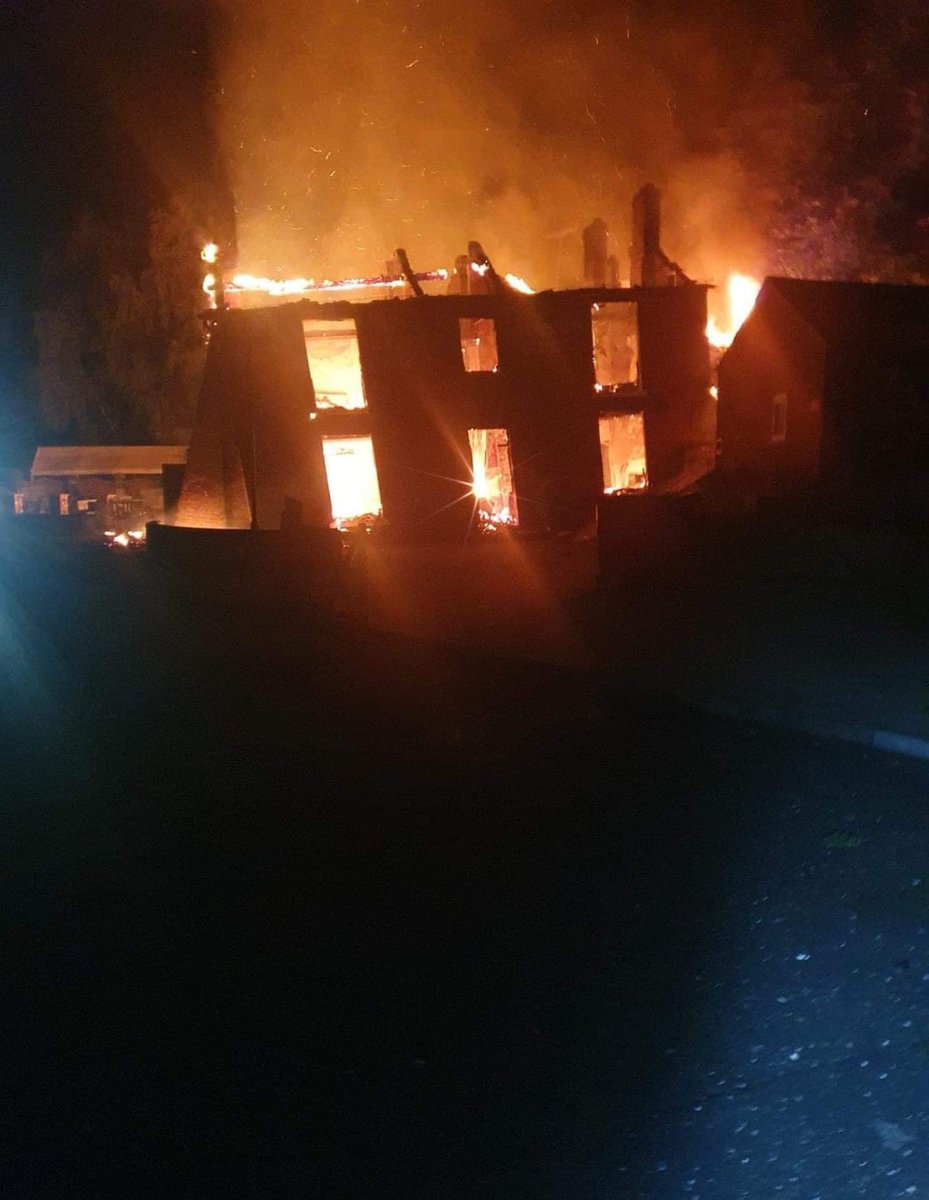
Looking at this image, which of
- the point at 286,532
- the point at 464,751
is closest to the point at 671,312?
the point at 286,532

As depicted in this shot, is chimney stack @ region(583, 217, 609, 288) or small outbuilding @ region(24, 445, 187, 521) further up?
chimney stack @ region(583, 217, 609, 288)

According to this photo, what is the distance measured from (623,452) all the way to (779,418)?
4635mm

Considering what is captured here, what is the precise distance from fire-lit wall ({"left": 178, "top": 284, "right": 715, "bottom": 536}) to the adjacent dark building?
396cm

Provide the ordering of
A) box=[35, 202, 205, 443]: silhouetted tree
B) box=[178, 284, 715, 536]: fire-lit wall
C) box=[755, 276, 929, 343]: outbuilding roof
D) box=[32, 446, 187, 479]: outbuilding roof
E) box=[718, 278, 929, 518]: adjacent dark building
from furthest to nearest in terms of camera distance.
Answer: box=[35, 202, 205, 443]: silhouetted tree < box=[32, 446, 187, 479]: outbuilding roof < box=[178, 284, 715, 536]: fire-lit wall < box=[755, 276, 929, 343]: outbuilding roof < box=[718, 278, 929, 518]: adjacent dark building

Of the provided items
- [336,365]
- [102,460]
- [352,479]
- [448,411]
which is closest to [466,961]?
[448,411]

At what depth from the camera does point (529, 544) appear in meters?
22.3

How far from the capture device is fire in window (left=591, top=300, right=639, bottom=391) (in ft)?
81.8

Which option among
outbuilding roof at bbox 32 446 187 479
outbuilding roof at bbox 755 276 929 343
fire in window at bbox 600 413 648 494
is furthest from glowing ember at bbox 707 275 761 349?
outbuilding roof at bbox 32 446 187 479

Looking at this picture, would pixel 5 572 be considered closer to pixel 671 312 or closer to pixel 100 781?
pixel 671 312

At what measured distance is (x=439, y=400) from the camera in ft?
79.7

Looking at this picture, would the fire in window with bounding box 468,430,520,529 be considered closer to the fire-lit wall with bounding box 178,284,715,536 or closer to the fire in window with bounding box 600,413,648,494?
the fire-lit wall with bounding box 178,284,715,536

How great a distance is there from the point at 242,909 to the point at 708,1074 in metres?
2.65

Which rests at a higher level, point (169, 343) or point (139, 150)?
point (139, 150)

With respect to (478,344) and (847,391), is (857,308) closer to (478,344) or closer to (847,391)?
(847,391)
